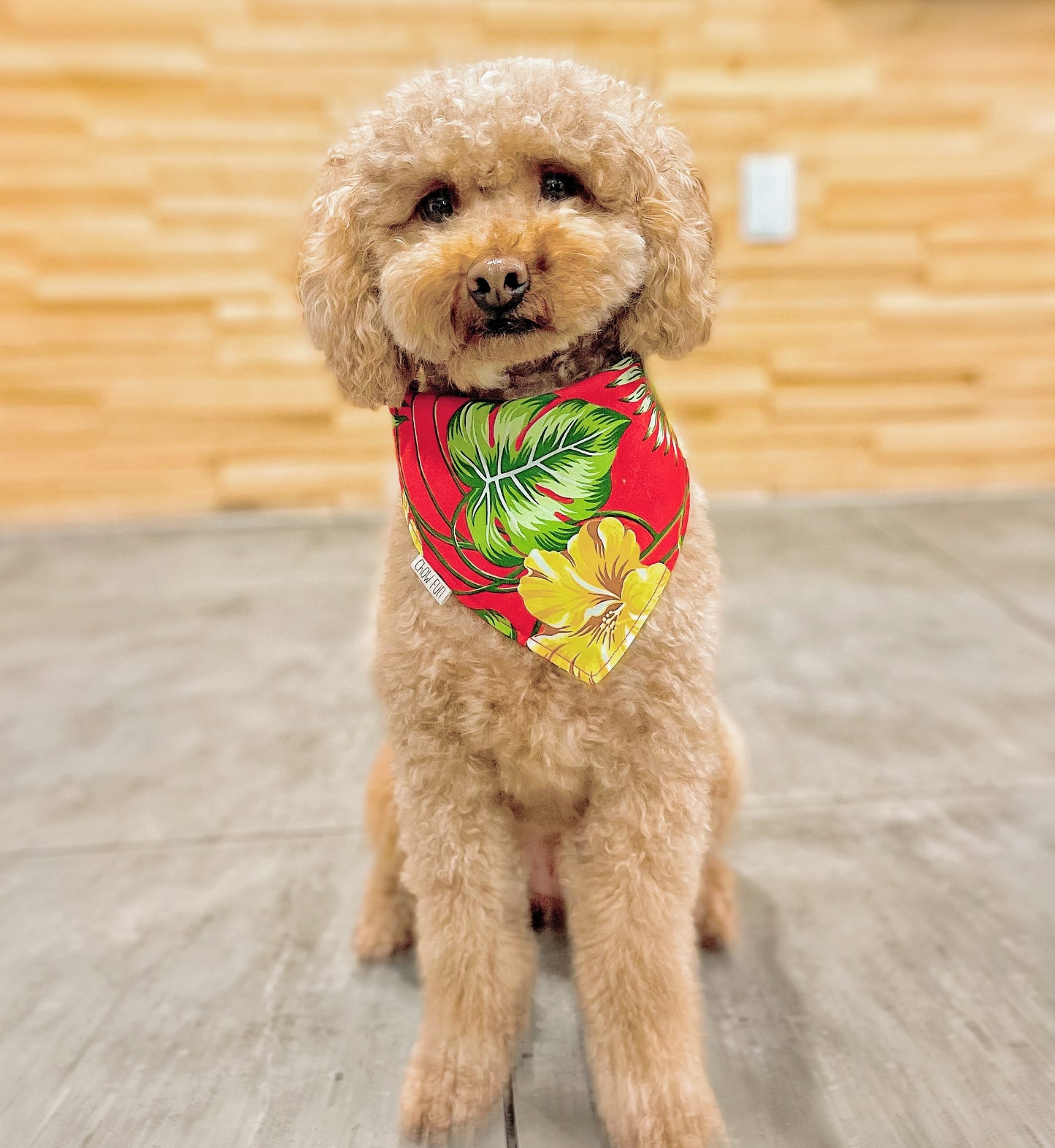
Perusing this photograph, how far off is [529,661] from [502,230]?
1.28 feet

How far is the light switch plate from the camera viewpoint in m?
2.80

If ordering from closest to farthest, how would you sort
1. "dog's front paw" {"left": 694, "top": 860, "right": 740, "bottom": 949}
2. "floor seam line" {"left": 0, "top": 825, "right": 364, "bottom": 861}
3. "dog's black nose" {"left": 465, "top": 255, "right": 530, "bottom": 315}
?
"dog's black nose" {"left": 465, "top": 255, "right": 530, "bottom": 315}
"dog's front paw" {"left": 694, "top": 860, "right": 740, "bottom": 949}
"floor seam line" {"left": 0, "top": 825, "right": 364, "bottom": 861}

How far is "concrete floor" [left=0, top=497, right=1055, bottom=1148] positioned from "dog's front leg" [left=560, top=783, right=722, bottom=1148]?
6 centimetres

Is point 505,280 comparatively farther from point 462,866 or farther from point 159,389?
point 159,389

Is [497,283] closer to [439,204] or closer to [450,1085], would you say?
[439,204]

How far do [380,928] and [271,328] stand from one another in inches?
88.9

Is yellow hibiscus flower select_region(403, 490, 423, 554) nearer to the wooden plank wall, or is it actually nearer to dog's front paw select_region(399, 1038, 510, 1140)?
dog's front paw select_region(399, 1038, 510, 1140)

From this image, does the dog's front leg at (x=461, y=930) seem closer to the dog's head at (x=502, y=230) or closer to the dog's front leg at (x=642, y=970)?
the dog's front leg at (x=642, y=970)

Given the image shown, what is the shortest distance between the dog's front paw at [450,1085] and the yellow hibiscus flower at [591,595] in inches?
17.0

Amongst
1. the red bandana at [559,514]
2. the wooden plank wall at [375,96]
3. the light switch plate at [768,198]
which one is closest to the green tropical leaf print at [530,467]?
the red bandana at [559,514]

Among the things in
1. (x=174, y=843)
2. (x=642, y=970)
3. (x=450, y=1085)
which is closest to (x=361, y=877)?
(x=174, y=843)

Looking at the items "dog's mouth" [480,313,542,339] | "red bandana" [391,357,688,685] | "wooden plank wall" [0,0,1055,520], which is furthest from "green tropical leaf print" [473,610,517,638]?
"wooden plank wall" [0,0,1055,520]

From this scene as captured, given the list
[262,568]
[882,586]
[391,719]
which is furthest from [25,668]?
[882,586]

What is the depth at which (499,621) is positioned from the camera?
84 centimetres
